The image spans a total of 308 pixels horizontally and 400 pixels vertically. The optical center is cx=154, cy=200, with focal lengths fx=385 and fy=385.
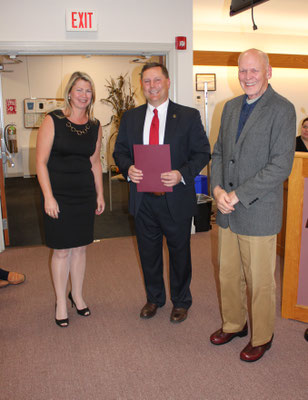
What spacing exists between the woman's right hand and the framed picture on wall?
5.21 metres

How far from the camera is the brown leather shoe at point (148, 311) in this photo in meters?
2.78

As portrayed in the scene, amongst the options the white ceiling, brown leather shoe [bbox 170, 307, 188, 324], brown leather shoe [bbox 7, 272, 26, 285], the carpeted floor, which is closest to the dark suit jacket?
brown leather shoe [bbox 170, 307, 188, 324]

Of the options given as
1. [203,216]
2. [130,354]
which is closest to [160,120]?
[130,354]

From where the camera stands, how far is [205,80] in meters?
7.08

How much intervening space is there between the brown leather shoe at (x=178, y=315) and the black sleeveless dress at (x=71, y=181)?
31.6 inches

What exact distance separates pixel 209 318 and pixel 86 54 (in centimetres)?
321

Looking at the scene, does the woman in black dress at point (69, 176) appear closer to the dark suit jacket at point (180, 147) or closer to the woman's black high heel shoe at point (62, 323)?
the woman's black high heel shoe at point (62, 323)

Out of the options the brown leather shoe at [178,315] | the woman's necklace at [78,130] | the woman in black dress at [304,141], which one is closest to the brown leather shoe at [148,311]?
the brown leather shoe at [178,315]

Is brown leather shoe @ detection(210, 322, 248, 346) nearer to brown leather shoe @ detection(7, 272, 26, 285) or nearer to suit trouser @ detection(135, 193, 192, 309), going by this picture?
suit trouser @ detection(135, 193, 192, 309)

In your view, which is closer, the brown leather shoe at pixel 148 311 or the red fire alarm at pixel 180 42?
the brown leather shoe at pixel 148 311

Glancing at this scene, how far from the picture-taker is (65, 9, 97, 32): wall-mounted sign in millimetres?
4129

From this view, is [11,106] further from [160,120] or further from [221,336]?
[221,336]

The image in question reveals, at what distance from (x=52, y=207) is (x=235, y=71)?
589 cm

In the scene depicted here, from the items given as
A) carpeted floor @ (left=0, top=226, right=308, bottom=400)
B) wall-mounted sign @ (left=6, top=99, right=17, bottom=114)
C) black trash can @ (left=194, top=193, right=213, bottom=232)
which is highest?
wall-mounted sign @ (left=6, top=99, right=17, bottom=114)
